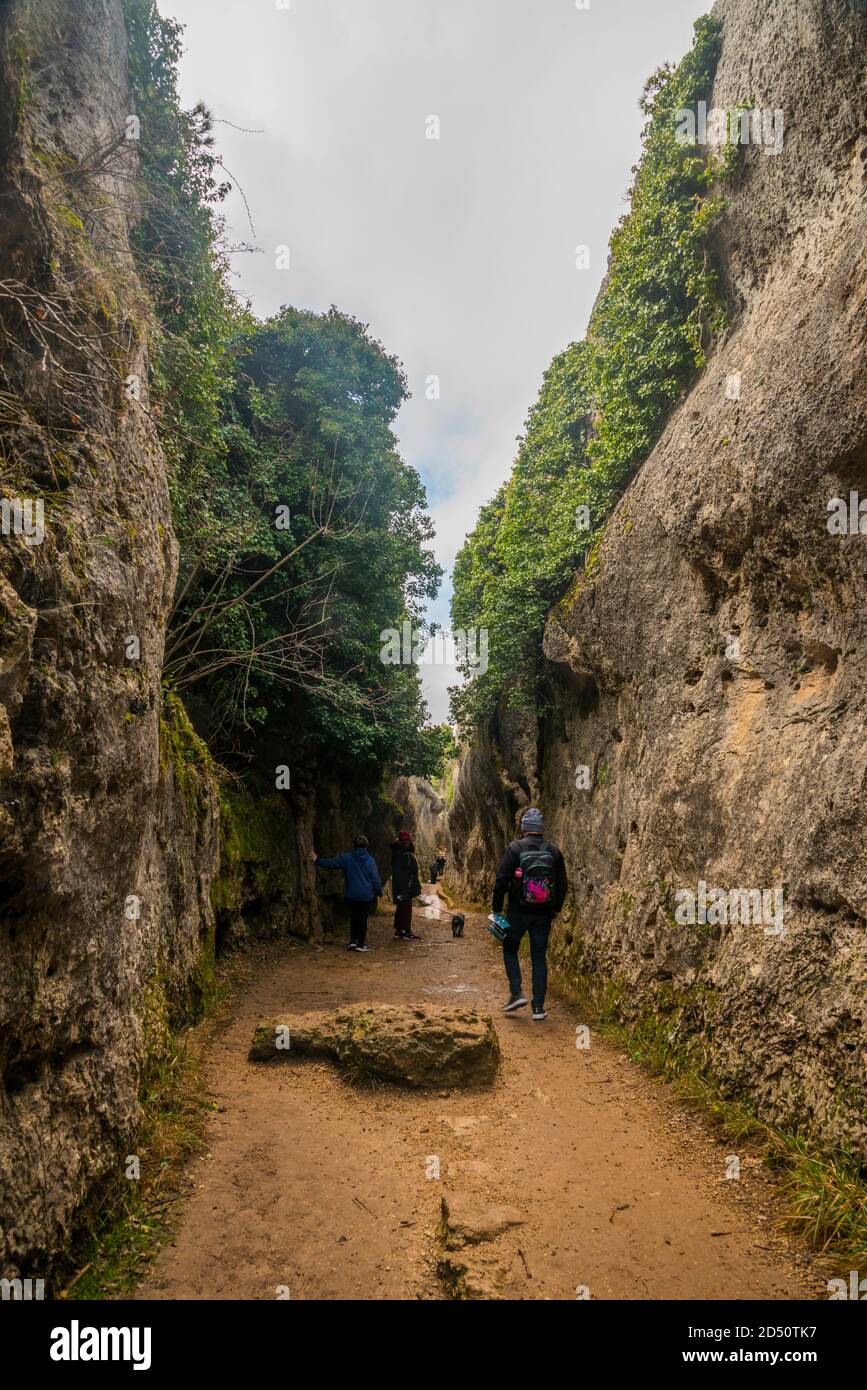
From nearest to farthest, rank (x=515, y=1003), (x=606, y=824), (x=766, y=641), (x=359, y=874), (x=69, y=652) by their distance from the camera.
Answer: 1. (x=69, y=652)
2. (x=766, y=641)
3. (x=515, y=1003)
4. (x=606, y=824)
5. (x=359, y=874)

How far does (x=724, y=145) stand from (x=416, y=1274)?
35.5ft

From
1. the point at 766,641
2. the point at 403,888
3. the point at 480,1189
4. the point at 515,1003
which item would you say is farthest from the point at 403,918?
the point at 766,641

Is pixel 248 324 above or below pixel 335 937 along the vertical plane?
above

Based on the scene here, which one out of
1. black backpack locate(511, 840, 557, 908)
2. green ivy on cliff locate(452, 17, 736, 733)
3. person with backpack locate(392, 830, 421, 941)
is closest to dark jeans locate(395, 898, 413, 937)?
person with backpack locate(392, 830, 421, 941)

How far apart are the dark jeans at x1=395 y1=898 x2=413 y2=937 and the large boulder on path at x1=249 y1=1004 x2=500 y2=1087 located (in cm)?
872

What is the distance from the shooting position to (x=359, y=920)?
554 inches

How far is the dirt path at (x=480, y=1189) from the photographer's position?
3.88 metres

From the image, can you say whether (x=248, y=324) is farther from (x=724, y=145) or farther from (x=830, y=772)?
(x=830, y=772)

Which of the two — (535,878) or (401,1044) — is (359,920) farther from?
(401,1044)

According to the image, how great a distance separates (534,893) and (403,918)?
8.37 meters

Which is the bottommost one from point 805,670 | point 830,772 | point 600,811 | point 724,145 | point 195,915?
point 195,915
